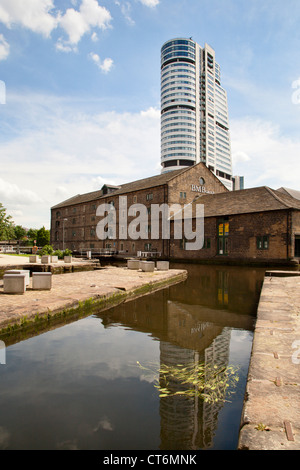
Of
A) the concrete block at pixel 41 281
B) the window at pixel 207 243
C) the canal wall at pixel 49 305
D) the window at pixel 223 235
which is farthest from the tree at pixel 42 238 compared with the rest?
the concrete block at pixel 41 281

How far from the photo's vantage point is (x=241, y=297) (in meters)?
10.2

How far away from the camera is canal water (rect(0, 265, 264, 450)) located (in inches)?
110

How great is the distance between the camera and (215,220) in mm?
31891

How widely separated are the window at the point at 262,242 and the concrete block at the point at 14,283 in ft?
78.1

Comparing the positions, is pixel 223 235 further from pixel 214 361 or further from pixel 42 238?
pixel 42 238

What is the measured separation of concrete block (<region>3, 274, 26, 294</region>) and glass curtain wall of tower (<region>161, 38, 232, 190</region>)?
4263 inches

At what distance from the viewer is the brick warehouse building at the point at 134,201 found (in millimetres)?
38594

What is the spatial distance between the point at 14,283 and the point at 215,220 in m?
25.9

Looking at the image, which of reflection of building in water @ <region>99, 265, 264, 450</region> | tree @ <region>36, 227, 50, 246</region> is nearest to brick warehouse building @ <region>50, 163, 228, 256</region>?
tree @ <region>36, 227, 50, 246</region>

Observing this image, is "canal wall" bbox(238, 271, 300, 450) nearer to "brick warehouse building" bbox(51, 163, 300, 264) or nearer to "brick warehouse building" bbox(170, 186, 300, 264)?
"brick warehouse building" bbox(170, 186, 300, 264)

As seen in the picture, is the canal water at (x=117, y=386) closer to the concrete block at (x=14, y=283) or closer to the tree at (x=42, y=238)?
the concrete block at (x=14, y=283)

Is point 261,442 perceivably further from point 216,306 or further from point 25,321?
point 216,306

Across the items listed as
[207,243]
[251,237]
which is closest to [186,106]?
[207,243]
